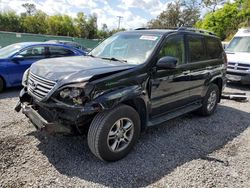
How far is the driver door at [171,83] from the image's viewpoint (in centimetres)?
407

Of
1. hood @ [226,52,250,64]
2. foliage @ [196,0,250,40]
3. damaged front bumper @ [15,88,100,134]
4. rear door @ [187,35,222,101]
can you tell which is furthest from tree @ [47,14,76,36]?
damaged front bumper @ [15,88,100,134]

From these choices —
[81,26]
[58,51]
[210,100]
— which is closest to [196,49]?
[210,100]

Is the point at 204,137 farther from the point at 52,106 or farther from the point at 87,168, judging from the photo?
the point at 52,106

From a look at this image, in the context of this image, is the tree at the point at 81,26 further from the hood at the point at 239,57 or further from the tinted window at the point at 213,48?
the tinted window at the point at 213,48

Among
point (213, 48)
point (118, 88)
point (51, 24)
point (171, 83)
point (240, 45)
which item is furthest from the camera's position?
point (51, 24)

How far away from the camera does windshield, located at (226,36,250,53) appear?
33.7ft

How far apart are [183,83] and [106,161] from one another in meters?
2.10

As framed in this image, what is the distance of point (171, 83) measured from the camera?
172 inches

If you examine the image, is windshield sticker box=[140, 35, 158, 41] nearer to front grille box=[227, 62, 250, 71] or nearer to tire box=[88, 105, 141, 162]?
tire box=[88, 105, 141, 162]

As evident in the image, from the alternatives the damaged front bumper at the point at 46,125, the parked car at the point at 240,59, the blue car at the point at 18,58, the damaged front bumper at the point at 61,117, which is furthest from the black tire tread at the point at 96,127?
the parked car at the point at 240,59

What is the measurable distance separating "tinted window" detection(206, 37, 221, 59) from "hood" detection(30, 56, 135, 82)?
2544 mm

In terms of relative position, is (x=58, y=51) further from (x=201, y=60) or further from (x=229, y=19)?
(x=229, y=19)

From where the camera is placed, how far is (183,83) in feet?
15.4

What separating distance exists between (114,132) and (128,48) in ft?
5.21
